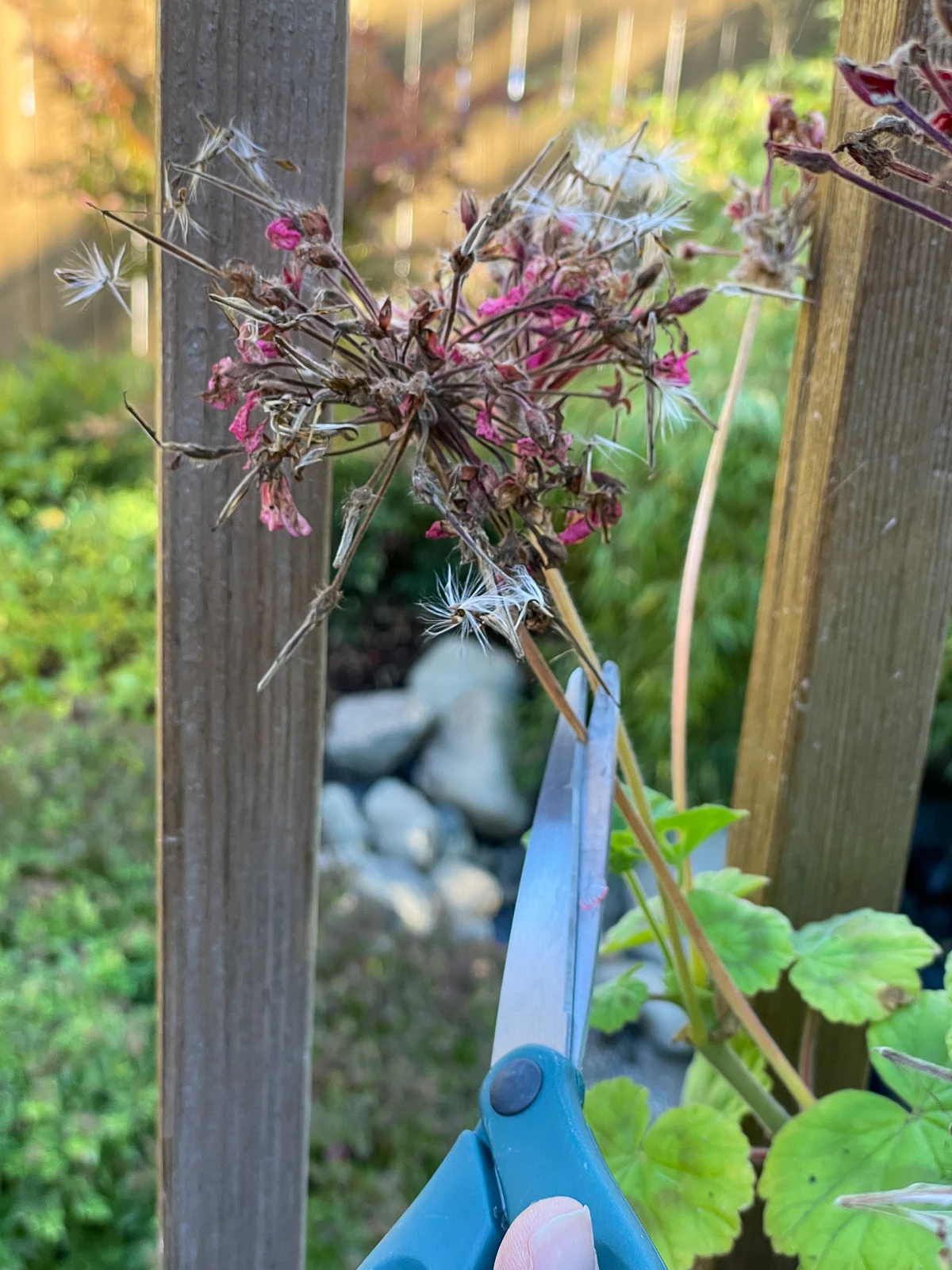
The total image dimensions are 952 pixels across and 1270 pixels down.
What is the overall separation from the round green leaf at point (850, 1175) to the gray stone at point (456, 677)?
225 centimetres

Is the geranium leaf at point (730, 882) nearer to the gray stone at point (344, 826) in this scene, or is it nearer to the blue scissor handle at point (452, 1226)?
the blue scissor handle at point (452, 1226)

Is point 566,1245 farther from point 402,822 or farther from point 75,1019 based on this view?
point 402,822

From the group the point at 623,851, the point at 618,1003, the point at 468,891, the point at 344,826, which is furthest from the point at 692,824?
the point at 344,826

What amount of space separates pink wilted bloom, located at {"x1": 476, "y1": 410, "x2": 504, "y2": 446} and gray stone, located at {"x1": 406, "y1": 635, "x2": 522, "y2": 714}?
2.35 meters

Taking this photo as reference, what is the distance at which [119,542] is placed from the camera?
2.74 meters

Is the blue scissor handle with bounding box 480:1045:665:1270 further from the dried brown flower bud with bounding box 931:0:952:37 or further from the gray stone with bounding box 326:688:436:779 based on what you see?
the gray stone with bounding box 326:688:436:779

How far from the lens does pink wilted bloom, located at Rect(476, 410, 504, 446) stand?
0.44 meters

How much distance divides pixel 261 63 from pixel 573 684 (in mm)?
383

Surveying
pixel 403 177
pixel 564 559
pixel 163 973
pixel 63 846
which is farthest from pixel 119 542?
pixel 564 559

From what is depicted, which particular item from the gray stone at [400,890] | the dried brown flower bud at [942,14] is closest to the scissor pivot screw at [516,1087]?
the dried brown flower bud at [942,14]

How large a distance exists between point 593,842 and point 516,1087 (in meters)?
0.13

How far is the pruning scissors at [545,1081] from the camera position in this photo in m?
0.42

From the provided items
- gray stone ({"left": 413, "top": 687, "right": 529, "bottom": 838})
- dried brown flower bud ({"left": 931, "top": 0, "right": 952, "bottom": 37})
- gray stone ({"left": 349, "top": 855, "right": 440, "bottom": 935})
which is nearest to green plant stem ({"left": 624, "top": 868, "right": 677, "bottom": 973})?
dried brown flower bud ({"left": 931, "top": 0, "right": 952, "bottom": 37})

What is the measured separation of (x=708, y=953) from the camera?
576 mm
